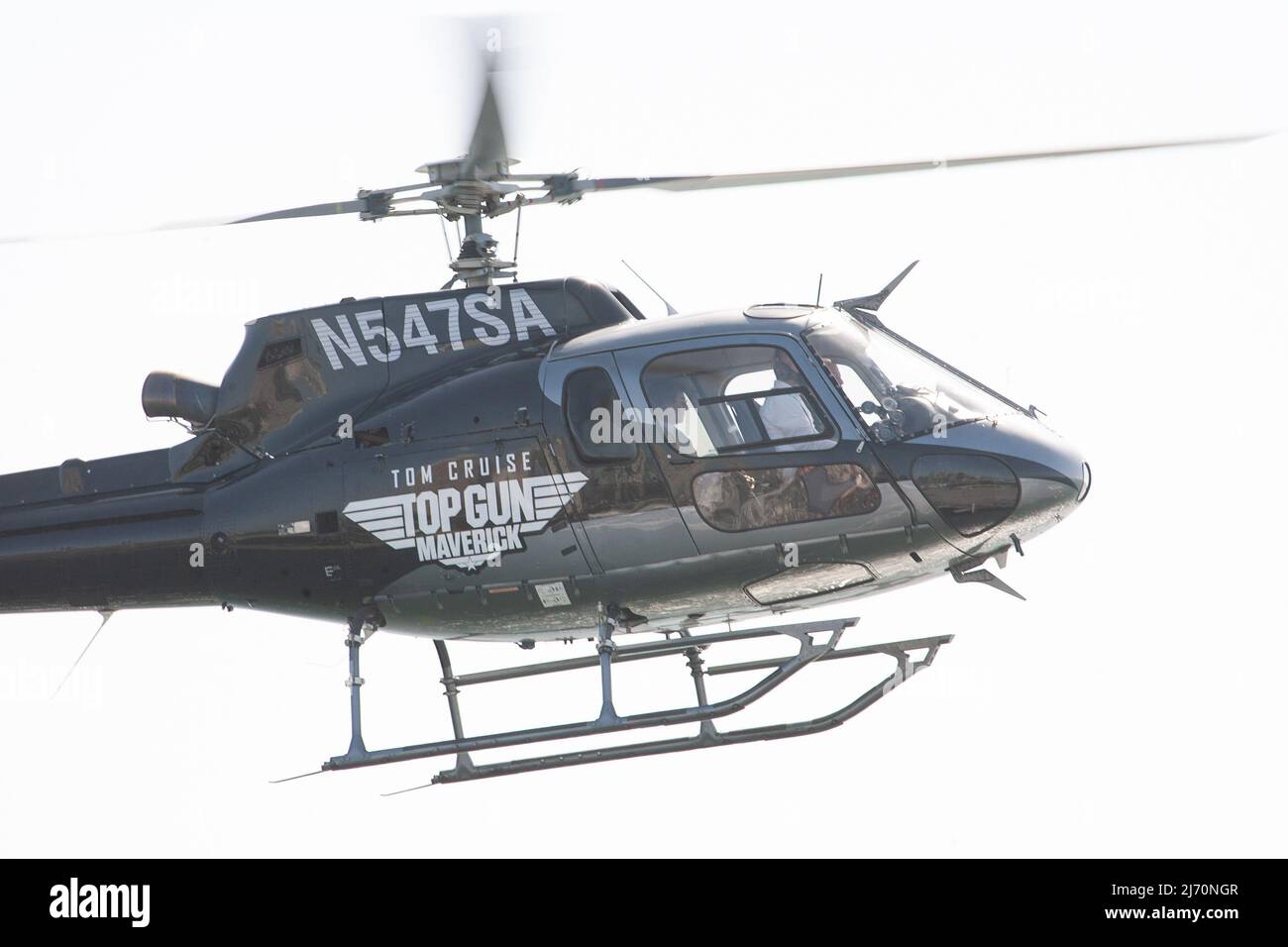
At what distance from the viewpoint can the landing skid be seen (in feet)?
40.9

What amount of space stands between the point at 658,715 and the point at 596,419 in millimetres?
1997

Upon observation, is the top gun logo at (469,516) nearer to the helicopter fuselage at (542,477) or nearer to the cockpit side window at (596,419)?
the helicopter fuselage at (542,477)

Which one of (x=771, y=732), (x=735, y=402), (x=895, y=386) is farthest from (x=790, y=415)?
(x=771, y=732)

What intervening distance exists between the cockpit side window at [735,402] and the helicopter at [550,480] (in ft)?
0.05

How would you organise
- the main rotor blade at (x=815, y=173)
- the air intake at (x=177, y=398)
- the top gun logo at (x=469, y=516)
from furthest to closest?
the air intake at (x=177, y=398) → the top gun logo at (x=469, y=516) → the main rotor blade at (x=815, y=173)

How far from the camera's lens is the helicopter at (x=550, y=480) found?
12.3m

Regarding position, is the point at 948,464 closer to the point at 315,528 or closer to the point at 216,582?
the point at 315,528

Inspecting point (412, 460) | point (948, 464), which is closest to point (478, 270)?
point (412, 460)

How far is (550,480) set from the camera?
42.1ft

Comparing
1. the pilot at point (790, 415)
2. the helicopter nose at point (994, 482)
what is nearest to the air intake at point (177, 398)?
the pilot at point (790, 415)

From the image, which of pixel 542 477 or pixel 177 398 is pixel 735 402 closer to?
pixel 542 477

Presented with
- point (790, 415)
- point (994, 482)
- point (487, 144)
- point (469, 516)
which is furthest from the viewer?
point (487, 144)

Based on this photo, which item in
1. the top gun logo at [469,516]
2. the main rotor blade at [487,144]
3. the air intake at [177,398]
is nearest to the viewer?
the main rotor blade at [487,144]

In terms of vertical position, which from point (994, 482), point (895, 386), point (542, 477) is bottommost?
point (542, 477)
